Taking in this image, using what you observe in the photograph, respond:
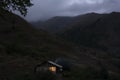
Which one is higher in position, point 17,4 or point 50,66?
point 17,4

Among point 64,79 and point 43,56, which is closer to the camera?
point 64,79

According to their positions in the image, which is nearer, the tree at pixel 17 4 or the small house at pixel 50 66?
the tree at pixel 17 4

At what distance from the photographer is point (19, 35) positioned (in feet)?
453

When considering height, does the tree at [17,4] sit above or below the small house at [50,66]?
above

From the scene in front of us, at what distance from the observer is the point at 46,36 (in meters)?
149

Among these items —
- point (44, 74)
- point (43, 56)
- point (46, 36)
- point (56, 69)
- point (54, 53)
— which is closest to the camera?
point (44, 74)

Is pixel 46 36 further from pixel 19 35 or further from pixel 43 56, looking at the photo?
pixel 43 56

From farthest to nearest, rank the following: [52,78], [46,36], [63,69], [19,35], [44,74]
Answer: [46,36], [19,35], [63,69], [52,78], [44,74]

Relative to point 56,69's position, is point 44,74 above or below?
above

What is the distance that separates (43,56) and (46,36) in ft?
131

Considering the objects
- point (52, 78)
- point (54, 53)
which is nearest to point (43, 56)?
point (54, 53)

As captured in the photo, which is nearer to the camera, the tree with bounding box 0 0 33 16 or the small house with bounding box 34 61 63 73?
the tree with bounding box 0 0 33 16

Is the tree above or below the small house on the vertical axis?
above

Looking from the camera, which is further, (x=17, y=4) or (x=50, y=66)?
(x=50, y=66)
